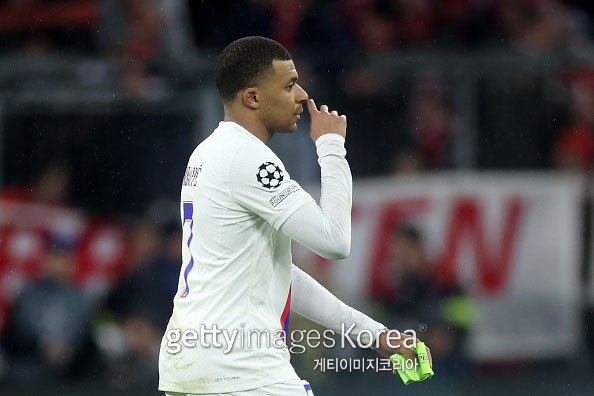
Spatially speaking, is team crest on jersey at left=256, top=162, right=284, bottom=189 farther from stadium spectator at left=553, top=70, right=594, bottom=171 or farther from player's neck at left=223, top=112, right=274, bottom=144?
stadium spectator at left=553, top=70, right=594, bottom=171

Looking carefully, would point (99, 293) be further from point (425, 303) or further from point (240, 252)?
point (240, 252)

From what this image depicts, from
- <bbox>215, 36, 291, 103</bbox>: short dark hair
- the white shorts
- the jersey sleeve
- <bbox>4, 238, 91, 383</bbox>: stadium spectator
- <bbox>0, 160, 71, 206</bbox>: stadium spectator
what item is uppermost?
<bbox>0, 160, 71, 206</bbox>: stadium spectator

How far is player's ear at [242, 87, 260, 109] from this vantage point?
3.86 m

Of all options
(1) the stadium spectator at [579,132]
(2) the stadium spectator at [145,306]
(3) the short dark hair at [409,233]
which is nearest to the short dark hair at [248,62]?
(2) the stadium spectator at [145,306]

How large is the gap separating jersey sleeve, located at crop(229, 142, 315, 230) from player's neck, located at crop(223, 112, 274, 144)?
18 centimetres

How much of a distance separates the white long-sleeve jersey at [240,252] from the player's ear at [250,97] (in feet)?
0.35

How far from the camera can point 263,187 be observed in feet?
11.9

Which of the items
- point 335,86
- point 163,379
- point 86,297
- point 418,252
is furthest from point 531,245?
point 163,379

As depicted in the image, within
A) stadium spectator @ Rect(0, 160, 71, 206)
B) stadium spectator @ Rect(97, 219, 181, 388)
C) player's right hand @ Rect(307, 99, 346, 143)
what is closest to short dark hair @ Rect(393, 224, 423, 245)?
stadium spectator @ Rect(97, 219, 181, 388)

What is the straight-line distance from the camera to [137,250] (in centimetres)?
907

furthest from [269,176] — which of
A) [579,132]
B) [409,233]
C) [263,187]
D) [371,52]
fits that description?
[579,132]

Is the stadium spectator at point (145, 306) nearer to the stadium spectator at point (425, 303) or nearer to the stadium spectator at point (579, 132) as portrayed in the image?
the stadium spectator at point (425, 303)

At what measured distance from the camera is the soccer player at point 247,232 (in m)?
3.63

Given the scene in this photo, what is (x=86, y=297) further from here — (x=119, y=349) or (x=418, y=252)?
(x=418, y=252)
